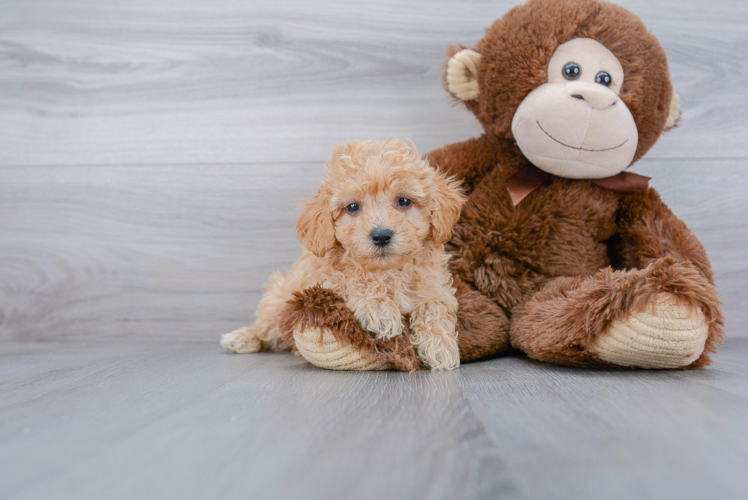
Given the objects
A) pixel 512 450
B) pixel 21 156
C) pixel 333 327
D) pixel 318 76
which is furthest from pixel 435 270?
pixel 21 156

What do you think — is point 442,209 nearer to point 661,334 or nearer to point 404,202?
point 404,202

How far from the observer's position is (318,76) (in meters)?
1.48

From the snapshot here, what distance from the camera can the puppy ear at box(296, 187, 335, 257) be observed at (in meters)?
0.96

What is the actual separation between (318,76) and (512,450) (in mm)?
1208

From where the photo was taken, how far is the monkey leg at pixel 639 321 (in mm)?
827

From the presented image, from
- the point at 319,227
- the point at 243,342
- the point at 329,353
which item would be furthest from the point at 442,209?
the point at 243,342

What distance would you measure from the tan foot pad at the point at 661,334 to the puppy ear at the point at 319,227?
1.66 ft

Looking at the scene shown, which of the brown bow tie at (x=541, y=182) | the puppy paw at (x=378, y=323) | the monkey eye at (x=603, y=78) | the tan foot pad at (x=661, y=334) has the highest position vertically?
the monkey eye at (x=603, y=78)

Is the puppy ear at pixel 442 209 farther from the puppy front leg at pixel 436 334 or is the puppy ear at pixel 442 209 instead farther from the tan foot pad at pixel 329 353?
the tan foot pad at pixel 329 353

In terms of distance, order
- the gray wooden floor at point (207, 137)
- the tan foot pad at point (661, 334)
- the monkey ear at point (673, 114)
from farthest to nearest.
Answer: the gray wooden floor at point (207, 137)
the monkey ear at point (673, 114)
the tan foot pad at point (661, 334)

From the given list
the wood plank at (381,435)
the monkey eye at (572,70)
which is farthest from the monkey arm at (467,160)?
the wood plank at (381,435)

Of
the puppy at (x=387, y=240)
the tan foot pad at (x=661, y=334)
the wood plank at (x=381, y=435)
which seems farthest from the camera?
the puppy at (x=387, y=240)

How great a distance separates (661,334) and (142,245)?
4.30 ft

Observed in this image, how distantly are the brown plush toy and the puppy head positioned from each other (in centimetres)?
12
